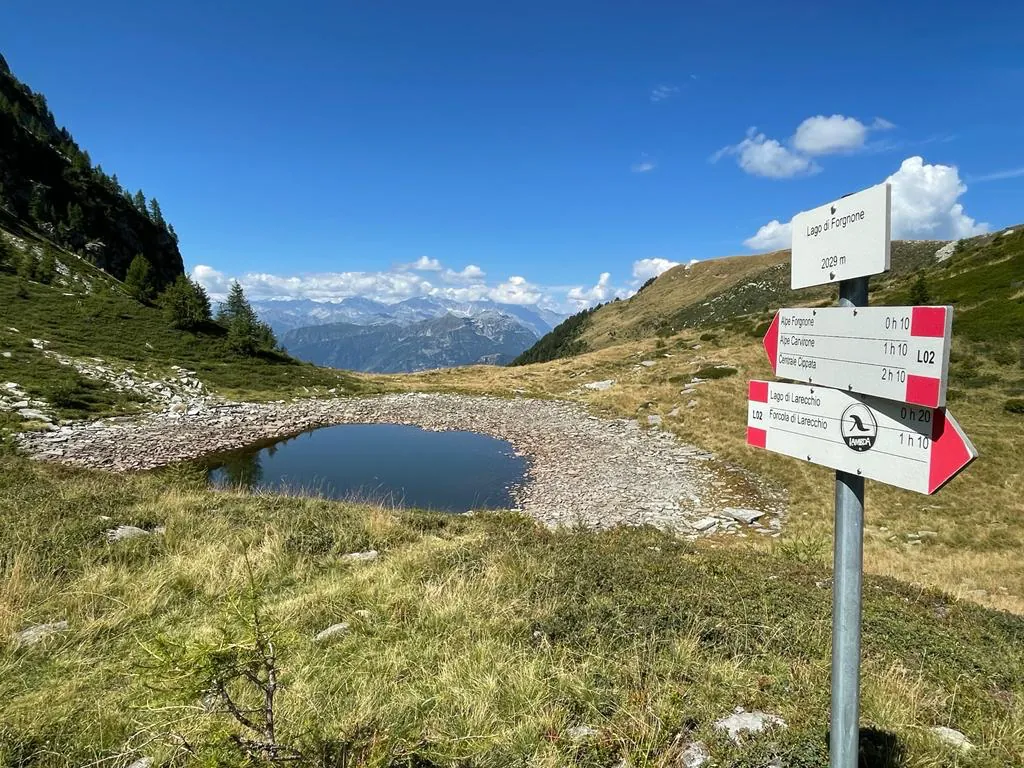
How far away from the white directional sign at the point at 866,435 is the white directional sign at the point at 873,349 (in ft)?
0.34

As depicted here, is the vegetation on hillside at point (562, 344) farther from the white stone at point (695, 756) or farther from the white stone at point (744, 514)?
the white stone at point (695, 756)

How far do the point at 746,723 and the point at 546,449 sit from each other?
22.4 m

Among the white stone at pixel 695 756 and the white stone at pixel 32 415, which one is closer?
the white stone at pixel 695 756

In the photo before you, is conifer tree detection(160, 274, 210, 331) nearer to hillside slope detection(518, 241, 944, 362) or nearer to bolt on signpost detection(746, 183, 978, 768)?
bolt on signpost detection(746, 183, 978, 768)

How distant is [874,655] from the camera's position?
5215 mm

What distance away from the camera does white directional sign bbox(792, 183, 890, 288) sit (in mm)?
2564

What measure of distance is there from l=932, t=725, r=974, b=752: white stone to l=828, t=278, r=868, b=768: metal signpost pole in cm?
185

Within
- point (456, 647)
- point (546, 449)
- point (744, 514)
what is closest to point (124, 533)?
point (456, 647)

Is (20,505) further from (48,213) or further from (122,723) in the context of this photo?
(48,213)

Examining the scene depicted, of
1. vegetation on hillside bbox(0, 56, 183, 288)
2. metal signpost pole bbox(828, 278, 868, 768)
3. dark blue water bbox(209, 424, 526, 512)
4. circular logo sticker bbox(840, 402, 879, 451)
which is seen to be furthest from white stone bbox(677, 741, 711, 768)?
vegetation on hillside bbox(0, 56, 183, 288)

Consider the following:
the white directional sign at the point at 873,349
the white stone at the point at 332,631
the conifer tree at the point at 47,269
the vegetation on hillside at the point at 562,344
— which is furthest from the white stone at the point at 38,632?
the vegetation on hillside at the point at 562,344

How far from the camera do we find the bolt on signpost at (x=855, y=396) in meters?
2.29

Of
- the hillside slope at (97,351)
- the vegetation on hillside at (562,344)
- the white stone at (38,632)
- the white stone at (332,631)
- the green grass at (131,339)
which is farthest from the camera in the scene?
the vegetation on hillside at (562,344)

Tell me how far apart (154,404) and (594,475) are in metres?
26.1
